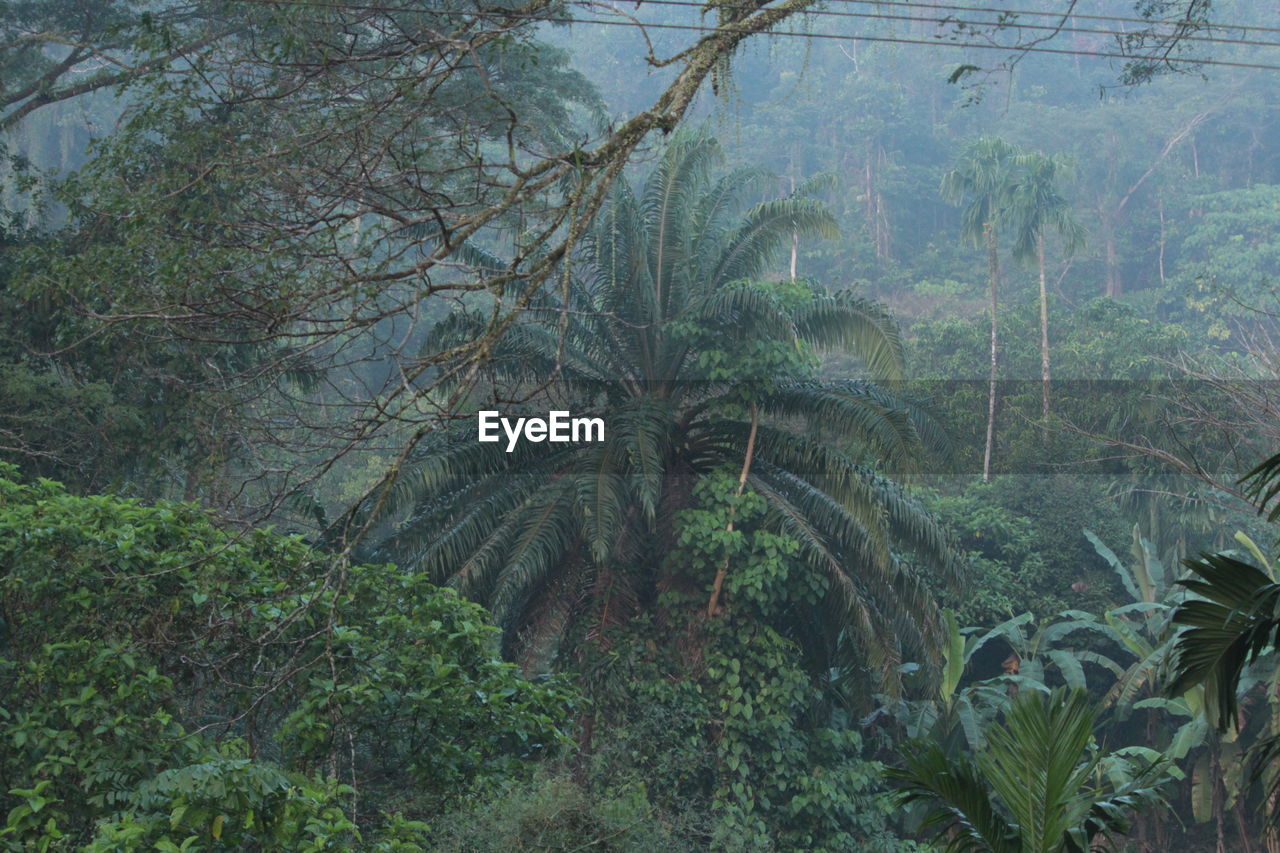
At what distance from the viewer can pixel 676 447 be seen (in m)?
13.0

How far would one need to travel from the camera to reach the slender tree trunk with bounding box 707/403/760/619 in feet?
39.3

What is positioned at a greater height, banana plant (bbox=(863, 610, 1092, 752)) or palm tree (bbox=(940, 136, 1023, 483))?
palm tree (bbox=(940, 136, 1023, 483))

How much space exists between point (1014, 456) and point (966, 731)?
7.57 metres

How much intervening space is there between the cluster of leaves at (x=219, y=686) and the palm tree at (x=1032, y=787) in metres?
2.22

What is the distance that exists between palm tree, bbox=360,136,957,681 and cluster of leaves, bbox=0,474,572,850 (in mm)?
4562

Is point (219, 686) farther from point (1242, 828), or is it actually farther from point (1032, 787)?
point (1242, 828)

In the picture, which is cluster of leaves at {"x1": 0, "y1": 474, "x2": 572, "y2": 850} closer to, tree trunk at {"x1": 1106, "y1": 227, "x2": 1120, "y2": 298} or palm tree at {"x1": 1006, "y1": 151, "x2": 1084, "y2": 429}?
palm tree at {"x1": 1006, "y1": 151, "x2": 1084, "y2": 429}

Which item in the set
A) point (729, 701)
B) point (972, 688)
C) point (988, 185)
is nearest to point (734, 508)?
point (729, 701)

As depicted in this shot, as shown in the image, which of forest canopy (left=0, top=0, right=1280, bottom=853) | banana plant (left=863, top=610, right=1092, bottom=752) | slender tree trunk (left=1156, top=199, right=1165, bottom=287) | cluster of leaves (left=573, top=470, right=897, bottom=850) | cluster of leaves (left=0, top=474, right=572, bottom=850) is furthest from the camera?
slender tree trunk (left=1156, top=199, right=1165, bottom=287)

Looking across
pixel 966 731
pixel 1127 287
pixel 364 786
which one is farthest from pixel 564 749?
pixel 1127 287

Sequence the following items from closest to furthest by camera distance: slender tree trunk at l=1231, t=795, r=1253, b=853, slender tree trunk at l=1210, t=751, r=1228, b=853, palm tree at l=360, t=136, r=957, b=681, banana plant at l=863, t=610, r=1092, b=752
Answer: palm tree at l=360, t=136, r=957, b=681 → banana plant at l=863, t=610, r=1092, b=752 → slender tree trunk at l=1231, t=795, r=1253, b=853 → slender tree trunk at l=1210, t=751, r=1228, b=853

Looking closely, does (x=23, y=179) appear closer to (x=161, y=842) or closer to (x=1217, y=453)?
(x=161, y=842)

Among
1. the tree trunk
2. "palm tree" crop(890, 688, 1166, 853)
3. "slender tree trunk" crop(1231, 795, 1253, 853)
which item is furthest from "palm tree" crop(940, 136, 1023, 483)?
"palm tree" crop(890, 688, 1166, 853)

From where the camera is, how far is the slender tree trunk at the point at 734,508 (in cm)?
1199
